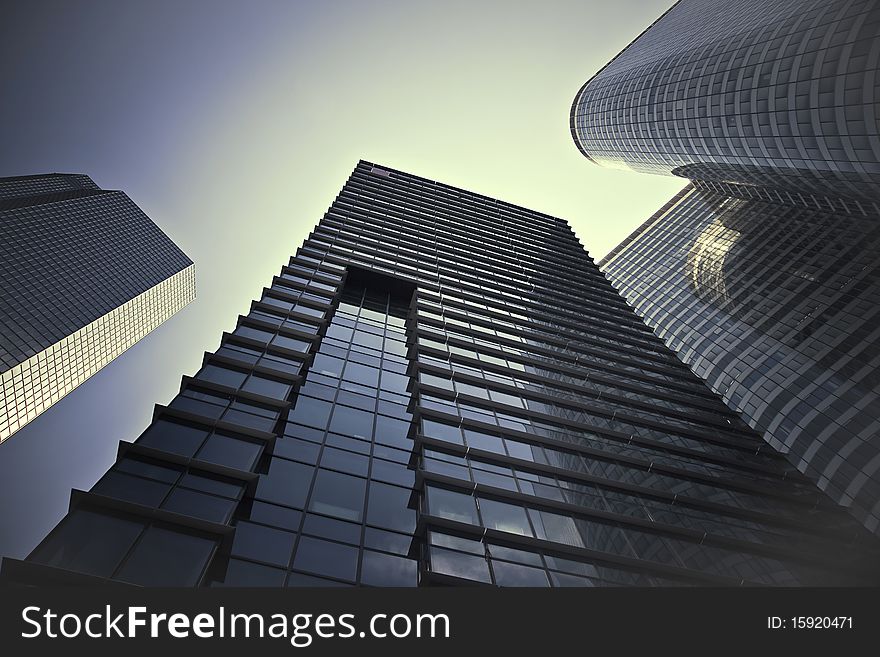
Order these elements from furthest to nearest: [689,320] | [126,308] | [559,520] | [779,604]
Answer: [126,308]
[689,320]
[559,520]
[779,604]

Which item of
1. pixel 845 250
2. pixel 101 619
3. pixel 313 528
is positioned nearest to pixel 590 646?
pixel 101 619

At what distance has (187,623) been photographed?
30.1 feet

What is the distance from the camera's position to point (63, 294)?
142 meters

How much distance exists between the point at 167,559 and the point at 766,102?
7777 cm

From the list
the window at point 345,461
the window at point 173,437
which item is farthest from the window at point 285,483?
the window at point 173,437

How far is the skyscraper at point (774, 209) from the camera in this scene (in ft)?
196

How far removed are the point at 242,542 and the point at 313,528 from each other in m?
2.43

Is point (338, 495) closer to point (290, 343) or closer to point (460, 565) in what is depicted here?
point (460, 565)

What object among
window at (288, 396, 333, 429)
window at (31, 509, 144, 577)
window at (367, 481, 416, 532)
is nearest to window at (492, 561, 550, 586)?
window at (367, 481, 416, 532)

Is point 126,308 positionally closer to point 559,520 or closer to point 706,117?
point 706,117

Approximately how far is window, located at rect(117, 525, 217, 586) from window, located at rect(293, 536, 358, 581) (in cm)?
294

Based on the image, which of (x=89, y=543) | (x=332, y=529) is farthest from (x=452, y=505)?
(x=89, y=543)

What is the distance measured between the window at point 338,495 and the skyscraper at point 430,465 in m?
0.08

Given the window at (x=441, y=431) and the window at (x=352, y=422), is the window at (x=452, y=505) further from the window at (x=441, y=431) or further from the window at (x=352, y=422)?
the window at (x=352, y=422)
